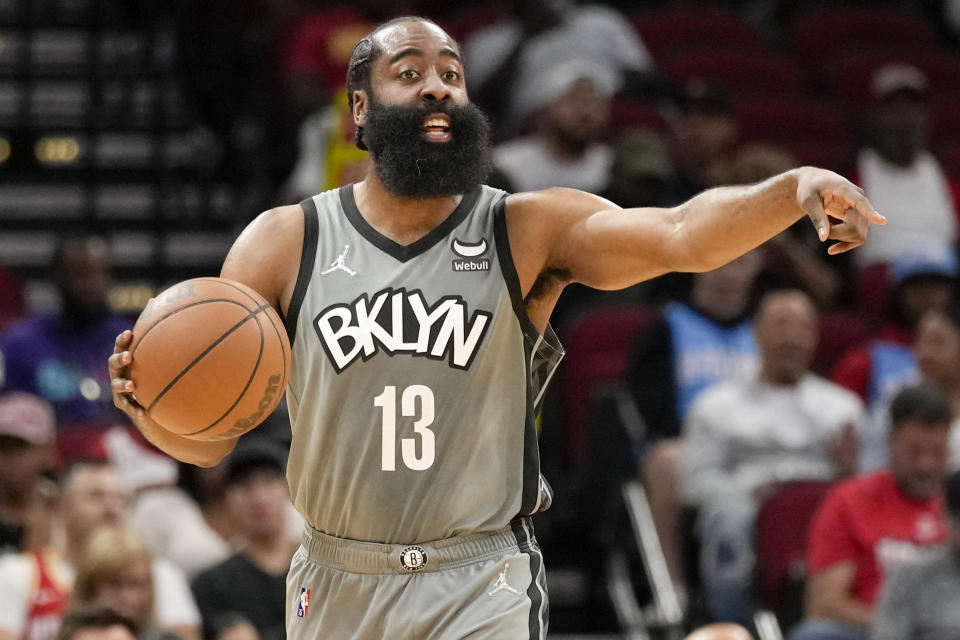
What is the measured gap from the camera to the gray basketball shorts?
13.1 feet

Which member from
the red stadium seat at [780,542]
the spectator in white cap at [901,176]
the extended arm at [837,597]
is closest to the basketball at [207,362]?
the extended arm at [837,597]

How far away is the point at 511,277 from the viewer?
4.17m

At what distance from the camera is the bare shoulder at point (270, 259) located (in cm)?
425

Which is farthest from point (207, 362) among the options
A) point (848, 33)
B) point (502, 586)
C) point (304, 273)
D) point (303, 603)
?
point (848, 33)

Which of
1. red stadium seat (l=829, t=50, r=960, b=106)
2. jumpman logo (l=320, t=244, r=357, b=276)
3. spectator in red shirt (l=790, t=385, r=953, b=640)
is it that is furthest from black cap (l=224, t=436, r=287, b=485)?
red stadium seat (l=829, t=50, r=960, b=106)

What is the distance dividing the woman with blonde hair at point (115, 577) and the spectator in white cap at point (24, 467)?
1027 millimetres

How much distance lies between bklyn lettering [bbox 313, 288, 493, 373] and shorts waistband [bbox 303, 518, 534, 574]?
45cm

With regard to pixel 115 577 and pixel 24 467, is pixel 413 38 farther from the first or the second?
pixel 24 467

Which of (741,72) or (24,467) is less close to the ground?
(741,72)

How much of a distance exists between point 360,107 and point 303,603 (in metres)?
1.35

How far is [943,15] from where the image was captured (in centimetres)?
1382

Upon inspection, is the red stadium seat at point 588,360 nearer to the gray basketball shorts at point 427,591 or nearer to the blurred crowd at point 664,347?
the blurred crowd at point 664,347

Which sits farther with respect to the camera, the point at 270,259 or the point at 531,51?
the point at 531,51

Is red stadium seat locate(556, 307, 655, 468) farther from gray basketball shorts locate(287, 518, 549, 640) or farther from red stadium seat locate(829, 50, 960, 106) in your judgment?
gray basketball shorts locate(287, 518, 549, 640)
